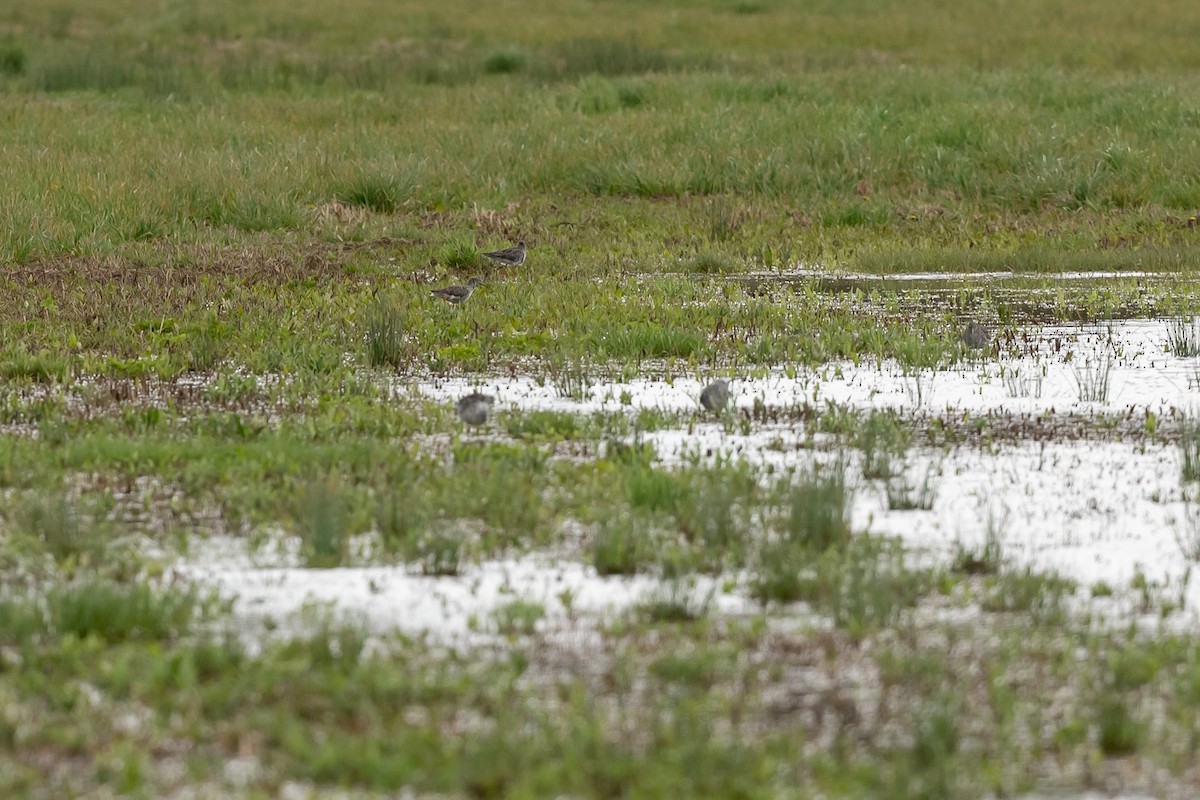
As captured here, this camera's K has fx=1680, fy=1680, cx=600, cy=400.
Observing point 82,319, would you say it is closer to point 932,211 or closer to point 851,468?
point 851,468

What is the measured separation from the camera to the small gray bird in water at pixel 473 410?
8.51m

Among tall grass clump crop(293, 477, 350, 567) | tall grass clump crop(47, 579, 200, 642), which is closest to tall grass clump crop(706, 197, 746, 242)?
tall grass clump crop(293, 477, 350, 567)

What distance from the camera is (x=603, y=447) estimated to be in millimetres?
8055

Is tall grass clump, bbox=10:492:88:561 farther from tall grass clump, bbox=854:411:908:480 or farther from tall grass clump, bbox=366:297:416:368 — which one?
tall grass clump, bbox=366:297:416:368

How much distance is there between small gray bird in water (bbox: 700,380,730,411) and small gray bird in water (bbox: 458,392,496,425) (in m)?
1.15

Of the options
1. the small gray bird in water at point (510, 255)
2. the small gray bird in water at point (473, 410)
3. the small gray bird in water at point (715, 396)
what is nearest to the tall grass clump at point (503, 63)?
the small gray bird in water at point (510, 255)

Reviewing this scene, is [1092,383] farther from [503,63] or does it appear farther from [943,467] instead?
[503,63]

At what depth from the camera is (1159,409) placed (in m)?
8.93

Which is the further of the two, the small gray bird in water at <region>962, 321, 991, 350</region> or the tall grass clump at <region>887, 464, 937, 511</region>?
the small gray bird in water at <region>962, 321, 991, 350</region>

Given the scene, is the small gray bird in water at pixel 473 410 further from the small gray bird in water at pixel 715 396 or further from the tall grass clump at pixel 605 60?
the tall grass clump at pixel 605 60

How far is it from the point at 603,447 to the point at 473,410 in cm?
82

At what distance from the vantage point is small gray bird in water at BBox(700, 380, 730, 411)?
8789 millimetres

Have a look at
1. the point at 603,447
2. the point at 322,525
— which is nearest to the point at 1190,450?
the point at 603,447

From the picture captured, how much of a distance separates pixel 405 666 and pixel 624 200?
1314 centimetres
